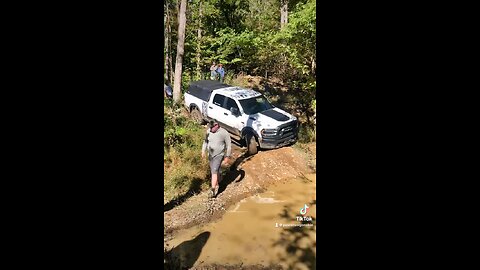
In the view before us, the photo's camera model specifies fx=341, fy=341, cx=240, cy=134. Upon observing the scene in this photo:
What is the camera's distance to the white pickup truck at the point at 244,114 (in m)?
4.98

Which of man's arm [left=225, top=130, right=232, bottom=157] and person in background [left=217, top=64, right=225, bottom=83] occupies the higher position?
person in background [left=217, top=64, right=225, bottom=83]

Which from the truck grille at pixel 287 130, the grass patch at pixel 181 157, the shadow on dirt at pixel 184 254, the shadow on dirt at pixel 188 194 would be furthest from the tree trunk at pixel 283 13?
the shadow on dirt at pixel 184 254

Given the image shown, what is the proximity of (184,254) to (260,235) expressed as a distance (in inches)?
39.8

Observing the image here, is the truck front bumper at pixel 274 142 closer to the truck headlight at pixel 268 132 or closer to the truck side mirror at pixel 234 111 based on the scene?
the truck headlight at pixel 268 132

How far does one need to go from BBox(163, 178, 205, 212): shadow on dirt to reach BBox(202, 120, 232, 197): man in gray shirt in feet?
0.69

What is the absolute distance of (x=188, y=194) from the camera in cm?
478

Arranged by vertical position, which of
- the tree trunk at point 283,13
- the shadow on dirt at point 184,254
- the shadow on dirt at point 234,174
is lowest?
the shadow on dirt at point 184,254

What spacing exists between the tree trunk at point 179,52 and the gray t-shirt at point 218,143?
0.71 metres

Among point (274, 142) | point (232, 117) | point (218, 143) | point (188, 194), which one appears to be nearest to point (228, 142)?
point (218, 143)

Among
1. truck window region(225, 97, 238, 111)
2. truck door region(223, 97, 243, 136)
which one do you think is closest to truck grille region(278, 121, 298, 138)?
truck door region(223, 97, 243, 136)

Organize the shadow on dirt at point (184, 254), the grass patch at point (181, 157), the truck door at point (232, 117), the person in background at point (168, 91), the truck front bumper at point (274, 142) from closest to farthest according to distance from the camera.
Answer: the shadow on dirt at point (184, 254) → the grass patch at point (181, 157) → the person in background at point (168, 91) → the truck door at point (232, 117) → the truck front bumper at point (274, 142)

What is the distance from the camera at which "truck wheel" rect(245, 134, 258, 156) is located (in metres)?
5.03

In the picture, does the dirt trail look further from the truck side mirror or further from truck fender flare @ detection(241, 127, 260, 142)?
the truck side mirror
